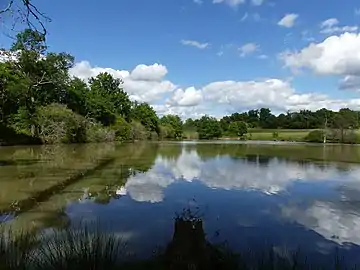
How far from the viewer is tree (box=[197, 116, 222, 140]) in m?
122

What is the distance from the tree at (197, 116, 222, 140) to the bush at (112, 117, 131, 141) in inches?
1862

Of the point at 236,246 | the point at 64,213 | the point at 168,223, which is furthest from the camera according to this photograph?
the point at 64,213

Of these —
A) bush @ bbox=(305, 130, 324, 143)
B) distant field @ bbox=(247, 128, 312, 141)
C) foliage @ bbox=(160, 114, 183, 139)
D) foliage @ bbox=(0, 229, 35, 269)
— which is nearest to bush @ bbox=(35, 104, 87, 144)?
foliage @ bbox=(0, 229, 35, 269)

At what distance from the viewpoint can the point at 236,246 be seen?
8242 mm

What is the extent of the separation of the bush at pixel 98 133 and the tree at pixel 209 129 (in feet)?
183

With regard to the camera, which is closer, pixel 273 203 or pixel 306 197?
pixel 273 203

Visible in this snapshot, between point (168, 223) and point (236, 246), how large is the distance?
2489 millimetres

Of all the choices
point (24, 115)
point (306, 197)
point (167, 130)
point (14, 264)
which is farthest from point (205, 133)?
point (14, 264)

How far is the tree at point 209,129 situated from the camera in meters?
122

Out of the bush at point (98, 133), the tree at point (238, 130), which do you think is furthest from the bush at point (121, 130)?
the tree at point (238, 130)

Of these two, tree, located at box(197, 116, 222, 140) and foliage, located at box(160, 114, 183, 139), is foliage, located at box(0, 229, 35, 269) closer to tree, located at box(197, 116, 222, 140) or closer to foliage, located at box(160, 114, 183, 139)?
foliage, located at box(160, 114, 183, 139)

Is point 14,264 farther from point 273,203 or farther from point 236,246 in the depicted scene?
point 273,203

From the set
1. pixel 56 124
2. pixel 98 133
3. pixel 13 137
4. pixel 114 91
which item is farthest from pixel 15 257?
pixel 114 91

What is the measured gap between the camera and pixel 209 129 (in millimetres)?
122500
